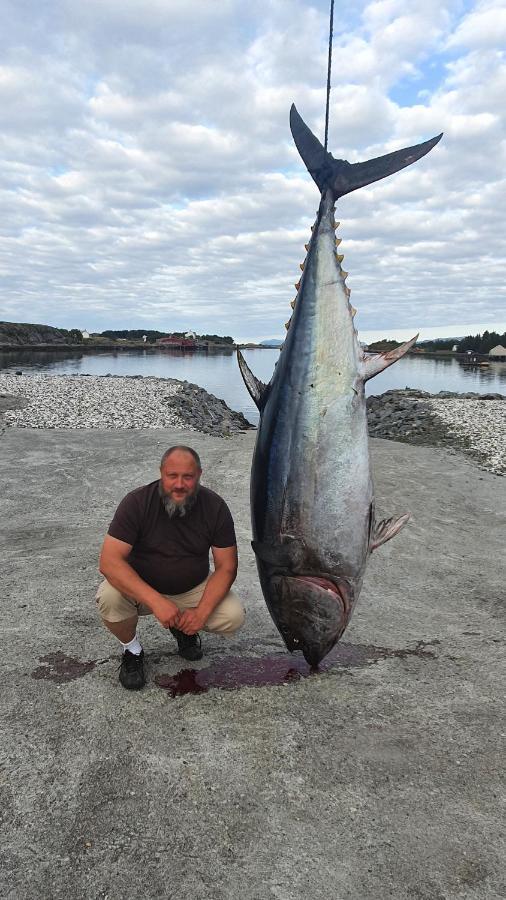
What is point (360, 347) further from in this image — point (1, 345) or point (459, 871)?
point (1, 345)

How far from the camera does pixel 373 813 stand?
2.42 meters

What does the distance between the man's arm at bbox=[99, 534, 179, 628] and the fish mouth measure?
0.59 m

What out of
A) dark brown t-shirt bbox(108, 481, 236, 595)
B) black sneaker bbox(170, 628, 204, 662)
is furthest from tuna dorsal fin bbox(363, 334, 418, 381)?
black sneaker bbox(170, 628, 204, 662)

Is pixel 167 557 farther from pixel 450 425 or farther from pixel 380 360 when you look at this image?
pixel 450 425

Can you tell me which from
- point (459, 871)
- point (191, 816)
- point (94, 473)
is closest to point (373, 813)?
point (459, 871)

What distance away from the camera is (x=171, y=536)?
334 cm

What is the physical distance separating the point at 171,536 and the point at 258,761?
1236 mm

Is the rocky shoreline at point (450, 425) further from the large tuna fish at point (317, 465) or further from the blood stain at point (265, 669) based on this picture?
the large tuna fish at point (317, 465)

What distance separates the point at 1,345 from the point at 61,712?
89.9 meters

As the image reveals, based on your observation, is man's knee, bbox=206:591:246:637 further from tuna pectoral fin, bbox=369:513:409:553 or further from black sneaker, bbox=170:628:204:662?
tuna pectoral fin, bbox=369:513:409:553

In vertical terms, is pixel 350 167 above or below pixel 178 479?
above

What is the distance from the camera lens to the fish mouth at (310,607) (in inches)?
112

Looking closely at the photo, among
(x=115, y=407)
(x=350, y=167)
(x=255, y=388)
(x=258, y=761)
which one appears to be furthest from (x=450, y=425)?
(x=258, y=761)

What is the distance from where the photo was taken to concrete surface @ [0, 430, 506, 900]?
84.3 inches
